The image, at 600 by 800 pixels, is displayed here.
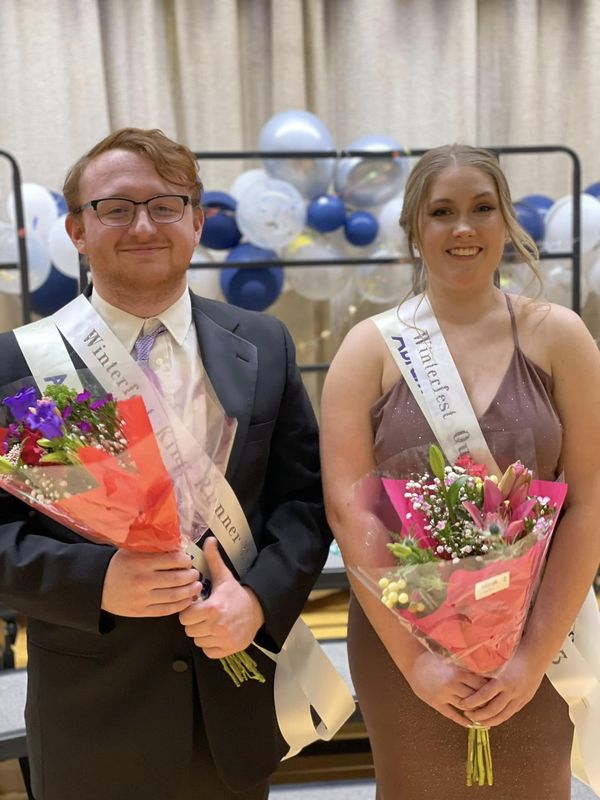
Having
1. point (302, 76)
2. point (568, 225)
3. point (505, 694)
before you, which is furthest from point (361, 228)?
point (505, 694)

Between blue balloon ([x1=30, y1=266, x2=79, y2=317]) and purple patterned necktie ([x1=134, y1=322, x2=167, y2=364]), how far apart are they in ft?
9.16

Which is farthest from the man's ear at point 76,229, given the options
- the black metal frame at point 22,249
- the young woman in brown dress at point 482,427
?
the black metal frame at point 22,249

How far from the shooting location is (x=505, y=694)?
164 centimetres

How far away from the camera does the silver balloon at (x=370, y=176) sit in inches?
175

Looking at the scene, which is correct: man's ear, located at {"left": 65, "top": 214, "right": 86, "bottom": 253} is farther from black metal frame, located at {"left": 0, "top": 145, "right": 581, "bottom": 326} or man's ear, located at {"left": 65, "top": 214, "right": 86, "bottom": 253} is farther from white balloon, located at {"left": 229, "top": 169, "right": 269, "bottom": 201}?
white balloon, located at {"left": 229, "top": 169, "right": 269, "bottom": 201}

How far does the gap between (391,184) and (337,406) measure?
2.87m

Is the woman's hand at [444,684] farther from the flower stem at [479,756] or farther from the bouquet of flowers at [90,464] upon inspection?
the bouquet of flowers at [90,464]

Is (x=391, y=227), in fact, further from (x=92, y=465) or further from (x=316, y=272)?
(x=92, y=465)

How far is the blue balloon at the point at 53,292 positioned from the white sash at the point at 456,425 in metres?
2.81

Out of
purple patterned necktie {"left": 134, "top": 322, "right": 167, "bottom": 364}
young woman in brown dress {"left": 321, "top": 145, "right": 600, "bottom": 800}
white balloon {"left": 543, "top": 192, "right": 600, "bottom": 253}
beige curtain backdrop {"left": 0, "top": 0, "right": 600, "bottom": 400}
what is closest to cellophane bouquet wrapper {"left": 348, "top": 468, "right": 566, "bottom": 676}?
young woman in brown dress {"left": 321, "top": 145, "right": 600, "bottom": 800}

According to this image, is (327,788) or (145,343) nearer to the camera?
(145,343)

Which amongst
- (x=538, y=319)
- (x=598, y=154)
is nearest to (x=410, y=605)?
(x=538, y=319)

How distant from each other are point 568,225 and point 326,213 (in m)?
1.17

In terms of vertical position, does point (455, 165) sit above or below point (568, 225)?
above
